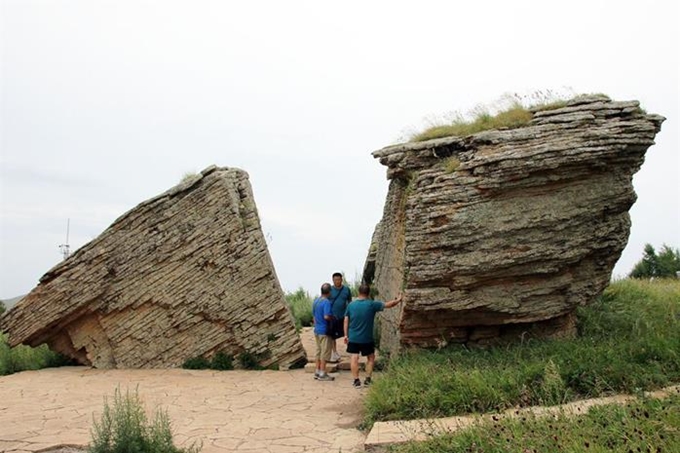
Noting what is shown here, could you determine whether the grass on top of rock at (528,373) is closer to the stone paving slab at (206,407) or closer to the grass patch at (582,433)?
the stone paving slab at (206,407)

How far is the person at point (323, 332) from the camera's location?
11.0 meters

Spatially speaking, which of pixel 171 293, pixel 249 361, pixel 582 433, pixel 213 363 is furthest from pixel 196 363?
pixel 582 433

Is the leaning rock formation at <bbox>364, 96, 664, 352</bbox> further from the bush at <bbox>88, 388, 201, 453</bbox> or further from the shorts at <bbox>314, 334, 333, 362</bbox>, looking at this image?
the bush at <bbox>88, 388, 201, 453</bbox>

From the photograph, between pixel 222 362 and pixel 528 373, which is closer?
pixel 528 373

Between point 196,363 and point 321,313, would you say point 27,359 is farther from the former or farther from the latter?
point 321,313

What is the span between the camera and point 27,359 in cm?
1281

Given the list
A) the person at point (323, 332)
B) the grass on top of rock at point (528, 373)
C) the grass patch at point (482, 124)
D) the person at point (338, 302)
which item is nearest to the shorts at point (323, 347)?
the person at point (323, 332)

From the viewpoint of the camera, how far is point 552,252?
9.59 m

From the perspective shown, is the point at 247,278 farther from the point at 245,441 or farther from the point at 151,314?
the point at 245,441

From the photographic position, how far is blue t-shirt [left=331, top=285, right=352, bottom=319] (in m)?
11.6

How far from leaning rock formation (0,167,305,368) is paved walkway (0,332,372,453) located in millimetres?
625

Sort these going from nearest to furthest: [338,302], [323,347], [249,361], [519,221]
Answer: [519,221]
[323,347]
[338,302]
[249,361]

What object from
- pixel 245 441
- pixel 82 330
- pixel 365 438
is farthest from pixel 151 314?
pixel 365 438

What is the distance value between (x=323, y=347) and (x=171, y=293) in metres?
3.28
